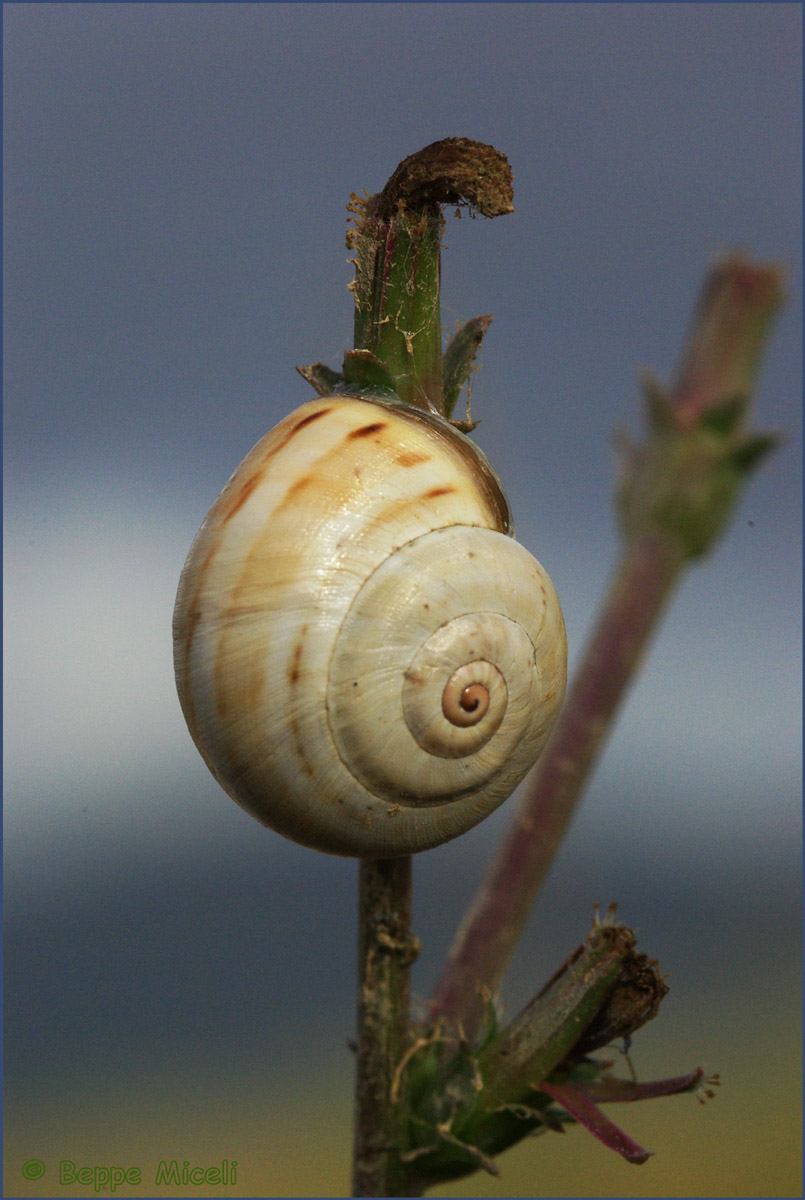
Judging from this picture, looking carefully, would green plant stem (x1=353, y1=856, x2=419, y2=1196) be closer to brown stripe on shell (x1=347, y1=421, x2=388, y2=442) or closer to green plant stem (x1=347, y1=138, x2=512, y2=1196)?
green plant stem (x1=347, y1=138, x2=512, y2=1196)

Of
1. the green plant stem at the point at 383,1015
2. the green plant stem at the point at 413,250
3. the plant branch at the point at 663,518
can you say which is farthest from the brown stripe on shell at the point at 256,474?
the plant branch at the point at 663,518

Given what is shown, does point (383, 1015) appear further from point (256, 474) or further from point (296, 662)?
point (256, 474)

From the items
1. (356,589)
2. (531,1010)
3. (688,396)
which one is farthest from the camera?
(688,396)

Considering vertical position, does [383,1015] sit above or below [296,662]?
below

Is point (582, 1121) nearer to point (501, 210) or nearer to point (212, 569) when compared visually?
point (212, 569)

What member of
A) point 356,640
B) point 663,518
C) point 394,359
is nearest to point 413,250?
point 394,359

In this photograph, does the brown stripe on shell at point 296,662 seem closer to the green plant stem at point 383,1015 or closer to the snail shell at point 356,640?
the snail shell at point 356,640

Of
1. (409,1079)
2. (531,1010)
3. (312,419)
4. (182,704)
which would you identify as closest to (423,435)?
(312,419)
